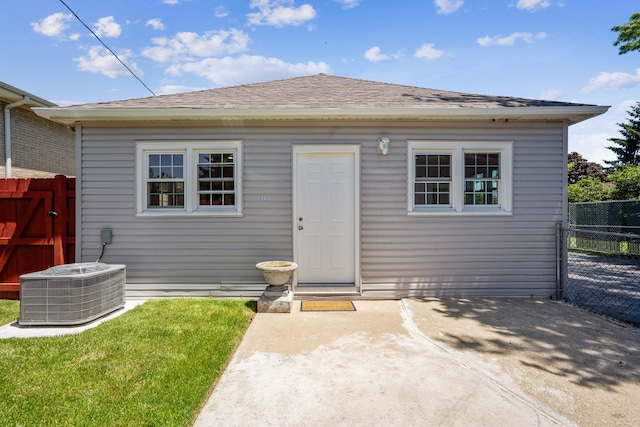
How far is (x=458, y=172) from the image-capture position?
16.3ft

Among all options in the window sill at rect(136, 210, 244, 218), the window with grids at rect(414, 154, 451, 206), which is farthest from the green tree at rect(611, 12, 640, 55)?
the window sill at rect(136, 210, 244, 218)

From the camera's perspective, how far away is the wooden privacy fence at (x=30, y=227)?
4840 millimetres

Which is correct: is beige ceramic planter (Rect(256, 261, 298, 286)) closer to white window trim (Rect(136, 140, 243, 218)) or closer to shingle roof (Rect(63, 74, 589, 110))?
white window trim (Rect(136, 140, 243, 218))

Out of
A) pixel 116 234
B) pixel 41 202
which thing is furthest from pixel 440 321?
pixel 41 202

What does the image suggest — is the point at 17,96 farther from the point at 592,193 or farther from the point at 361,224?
the point at 592,193

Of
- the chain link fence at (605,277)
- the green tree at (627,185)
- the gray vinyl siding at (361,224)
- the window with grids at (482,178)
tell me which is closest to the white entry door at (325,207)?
the gray vinyl siding at (361,224)

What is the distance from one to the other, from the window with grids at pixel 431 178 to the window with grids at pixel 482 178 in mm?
309

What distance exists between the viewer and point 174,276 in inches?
194

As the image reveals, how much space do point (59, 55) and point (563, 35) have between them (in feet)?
40.3

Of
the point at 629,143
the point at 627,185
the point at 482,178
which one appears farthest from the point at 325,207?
the point at 629,143

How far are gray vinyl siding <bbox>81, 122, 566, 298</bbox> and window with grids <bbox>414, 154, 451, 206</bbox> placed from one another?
0.29 meters

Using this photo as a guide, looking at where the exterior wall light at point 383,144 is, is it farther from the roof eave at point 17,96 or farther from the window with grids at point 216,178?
the roof eave at point 17,96

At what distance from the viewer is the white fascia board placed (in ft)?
15.1

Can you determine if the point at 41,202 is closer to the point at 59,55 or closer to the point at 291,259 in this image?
→ the point at 291,259
